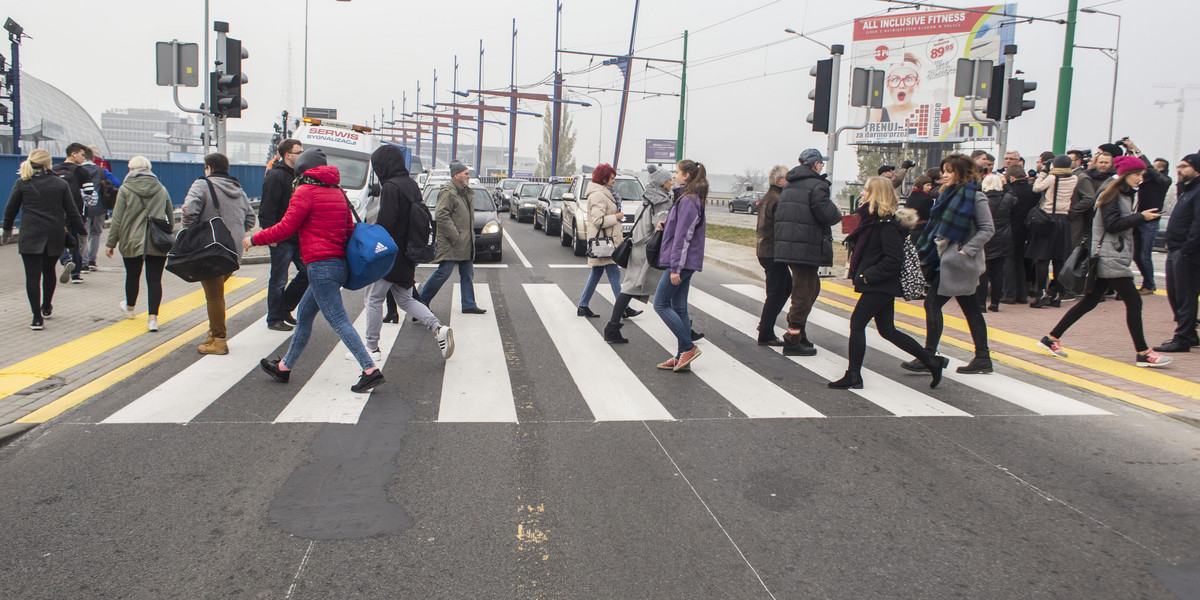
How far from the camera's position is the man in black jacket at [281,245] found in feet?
25.9

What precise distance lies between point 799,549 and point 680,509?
624 millimetres

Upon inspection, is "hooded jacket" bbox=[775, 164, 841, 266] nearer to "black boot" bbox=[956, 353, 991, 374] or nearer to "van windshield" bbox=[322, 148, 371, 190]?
"black boot" bbox=[956, 353, 991, 374]

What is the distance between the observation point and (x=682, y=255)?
6.82m

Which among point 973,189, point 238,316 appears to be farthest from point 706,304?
point 238,316

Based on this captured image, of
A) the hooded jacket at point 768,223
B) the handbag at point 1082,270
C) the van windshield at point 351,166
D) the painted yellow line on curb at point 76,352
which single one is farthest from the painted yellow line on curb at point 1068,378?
the van windshield at point 351,166

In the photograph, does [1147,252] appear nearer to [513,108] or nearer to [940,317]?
[940,317]

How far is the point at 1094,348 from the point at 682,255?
4.47 metres

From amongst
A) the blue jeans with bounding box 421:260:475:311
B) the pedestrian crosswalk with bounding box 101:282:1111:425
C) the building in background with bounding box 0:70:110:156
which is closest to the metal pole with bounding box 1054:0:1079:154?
the pedestrian crosswalk with bounding box 101:282:1111:425

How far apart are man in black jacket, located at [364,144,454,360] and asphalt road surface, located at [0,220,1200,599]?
1.17ft

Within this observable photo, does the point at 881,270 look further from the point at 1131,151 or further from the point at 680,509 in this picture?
the point at 1131,151

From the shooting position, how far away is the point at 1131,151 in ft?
31.4

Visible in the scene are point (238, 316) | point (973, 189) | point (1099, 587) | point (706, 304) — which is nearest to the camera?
point (1099, 587)

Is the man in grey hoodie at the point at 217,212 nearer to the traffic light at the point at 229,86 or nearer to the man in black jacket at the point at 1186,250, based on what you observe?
the traffic light at the point at 229,86

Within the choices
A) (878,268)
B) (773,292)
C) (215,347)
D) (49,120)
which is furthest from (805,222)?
(49,120)
